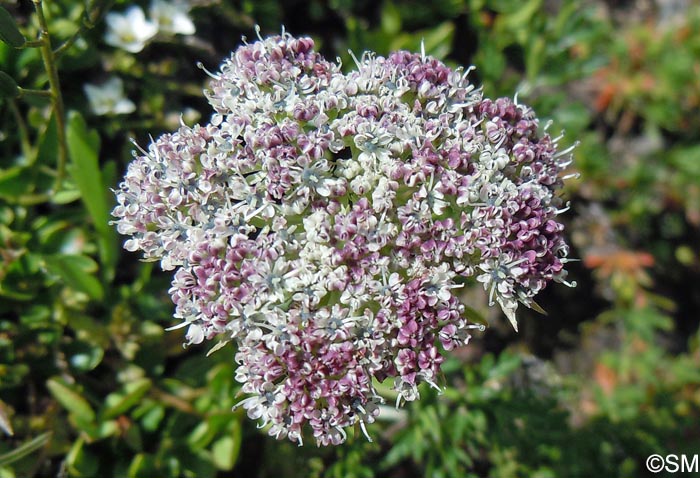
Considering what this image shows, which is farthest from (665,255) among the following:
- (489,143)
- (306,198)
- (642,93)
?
(306,198)

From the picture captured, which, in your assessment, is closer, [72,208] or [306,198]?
[306,198]

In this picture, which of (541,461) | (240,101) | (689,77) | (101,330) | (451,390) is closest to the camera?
(240,101)

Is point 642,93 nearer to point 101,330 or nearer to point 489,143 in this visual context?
point 489,143

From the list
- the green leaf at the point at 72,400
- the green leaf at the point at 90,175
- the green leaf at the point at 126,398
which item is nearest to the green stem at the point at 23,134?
the green leaf at the point at 90,175

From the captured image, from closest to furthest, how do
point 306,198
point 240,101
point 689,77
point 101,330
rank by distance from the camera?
point 306,198, point 240,101, point 101,330, point 689,77

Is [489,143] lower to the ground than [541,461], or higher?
higher

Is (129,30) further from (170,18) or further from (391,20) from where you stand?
(391,20)

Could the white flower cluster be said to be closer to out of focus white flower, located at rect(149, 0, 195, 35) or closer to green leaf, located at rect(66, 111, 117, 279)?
out of focus white flower, located at rect(149, 0, 195, 35)
